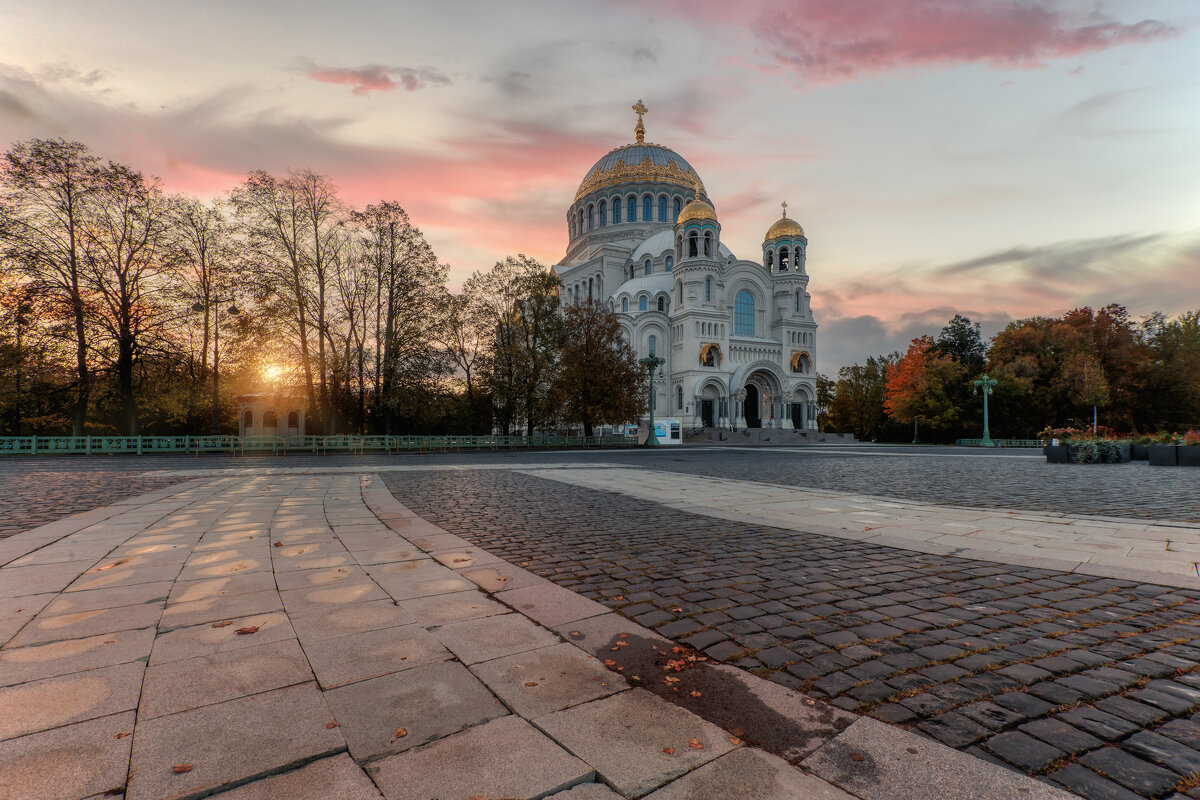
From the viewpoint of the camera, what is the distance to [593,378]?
117 ft

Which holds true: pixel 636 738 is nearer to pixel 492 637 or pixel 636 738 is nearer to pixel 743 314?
pixel 492 637

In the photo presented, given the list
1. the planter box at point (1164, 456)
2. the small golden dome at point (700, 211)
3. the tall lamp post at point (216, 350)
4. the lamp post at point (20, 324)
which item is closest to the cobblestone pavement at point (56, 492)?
the lamp post at point (20, 324)

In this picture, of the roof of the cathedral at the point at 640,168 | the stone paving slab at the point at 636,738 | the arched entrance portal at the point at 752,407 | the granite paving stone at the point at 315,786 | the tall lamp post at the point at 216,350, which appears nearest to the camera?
the granite paving stone at the point at 315,786

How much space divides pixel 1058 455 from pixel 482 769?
25.9 metres

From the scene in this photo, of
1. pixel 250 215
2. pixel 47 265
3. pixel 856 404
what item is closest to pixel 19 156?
pixel 47 265

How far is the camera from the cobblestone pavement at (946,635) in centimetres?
225

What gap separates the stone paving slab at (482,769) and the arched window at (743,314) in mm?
57783

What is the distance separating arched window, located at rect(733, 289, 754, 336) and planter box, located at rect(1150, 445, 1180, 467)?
4038cm

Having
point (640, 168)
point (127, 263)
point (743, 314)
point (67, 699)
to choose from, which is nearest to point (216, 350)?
point (127, 263)

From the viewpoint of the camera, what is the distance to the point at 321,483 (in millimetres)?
12242

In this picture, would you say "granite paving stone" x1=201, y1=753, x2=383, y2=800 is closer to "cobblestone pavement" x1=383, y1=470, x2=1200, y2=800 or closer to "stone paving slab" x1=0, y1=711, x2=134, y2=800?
"stone paving slab" x1=0, y1=711, x2=134, y2=800

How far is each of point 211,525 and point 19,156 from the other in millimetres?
31424

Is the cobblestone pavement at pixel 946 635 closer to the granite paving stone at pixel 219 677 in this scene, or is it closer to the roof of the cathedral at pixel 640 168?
the granite paving stone at pixel 219 677

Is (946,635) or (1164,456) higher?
(946,635)
